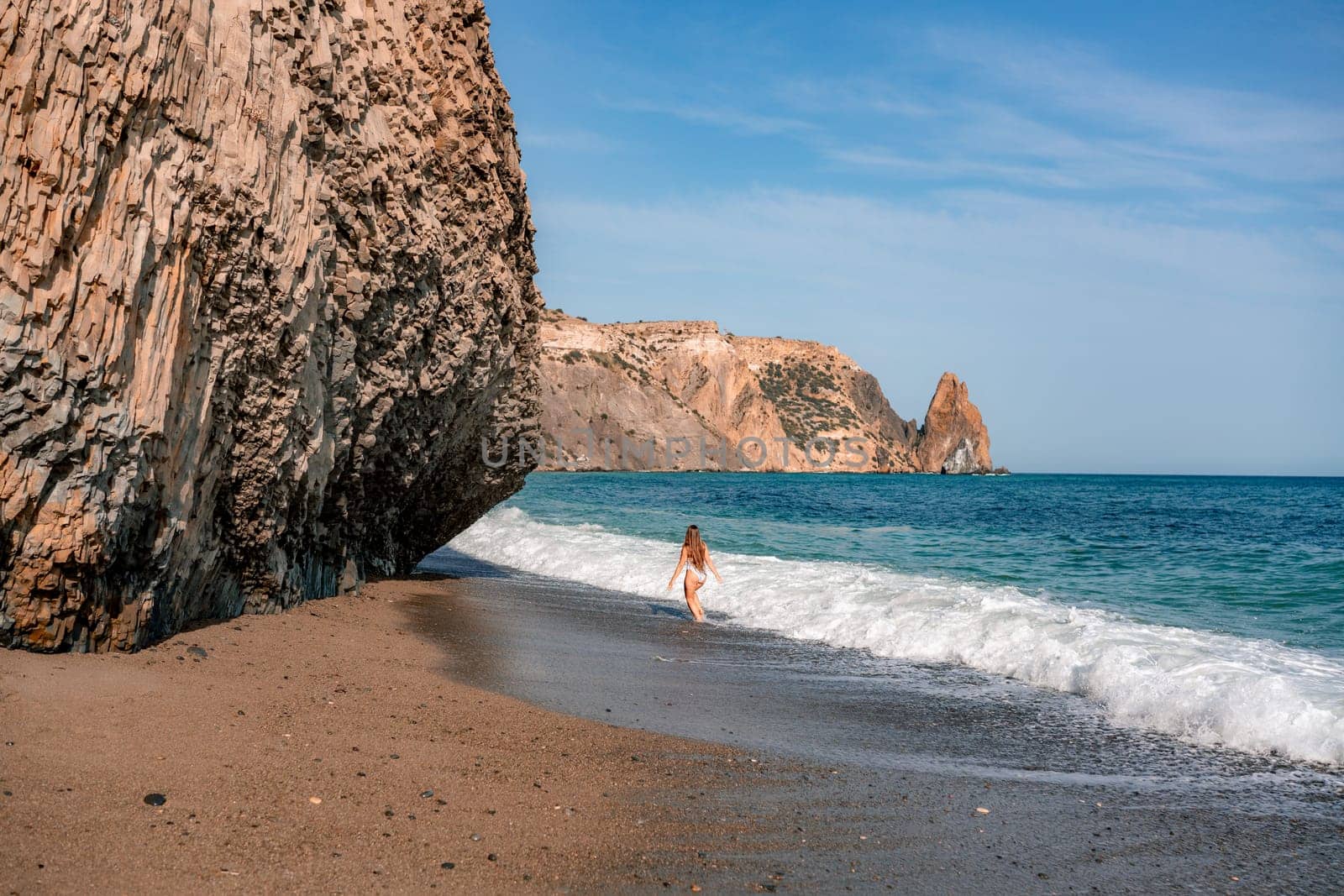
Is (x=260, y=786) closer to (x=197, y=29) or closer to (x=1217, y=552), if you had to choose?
(x=197, y=29)

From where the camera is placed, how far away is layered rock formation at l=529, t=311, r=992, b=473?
9925 cm

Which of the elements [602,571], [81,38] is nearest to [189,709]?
[81,38]

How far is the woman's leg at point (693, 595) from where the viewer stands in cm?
1187

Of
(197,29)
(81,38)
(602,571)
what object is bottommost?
(602,571)

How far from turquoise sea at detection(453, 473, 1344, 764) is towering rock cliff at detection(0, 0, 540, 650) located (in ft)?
17.8

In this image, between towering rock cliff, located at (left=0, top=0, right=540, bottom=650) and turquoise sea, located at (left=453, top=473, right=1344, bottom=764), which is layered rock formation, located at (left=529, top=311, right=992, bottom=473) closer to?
turquoise sea, located at (left=453, top=473, right=1344, bottom=764)

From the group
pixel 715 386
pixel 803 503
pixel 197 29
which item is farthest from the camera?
pixel 715 386

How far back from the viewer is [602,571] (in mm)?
16547

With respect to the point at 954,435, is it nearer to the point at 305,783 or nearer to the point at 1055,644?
the point at 1055,644

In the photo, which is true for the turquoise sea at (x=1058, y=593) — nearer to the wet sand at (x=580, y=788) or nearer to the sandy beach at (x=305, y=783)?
the wet sand at (x=580, y=788)

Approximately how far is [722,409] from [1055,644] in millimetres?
109092

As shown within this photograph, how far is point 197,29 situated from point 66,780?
15.6ft

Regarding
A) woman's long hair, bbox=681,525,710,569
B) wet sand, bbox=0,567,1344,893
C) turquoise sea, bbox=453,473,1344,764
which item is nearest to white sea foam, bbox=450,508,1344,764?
turquoise sea, bbox=453,473,1344,764

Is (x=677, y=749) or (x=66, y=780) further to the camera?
(x=677, y=749)
